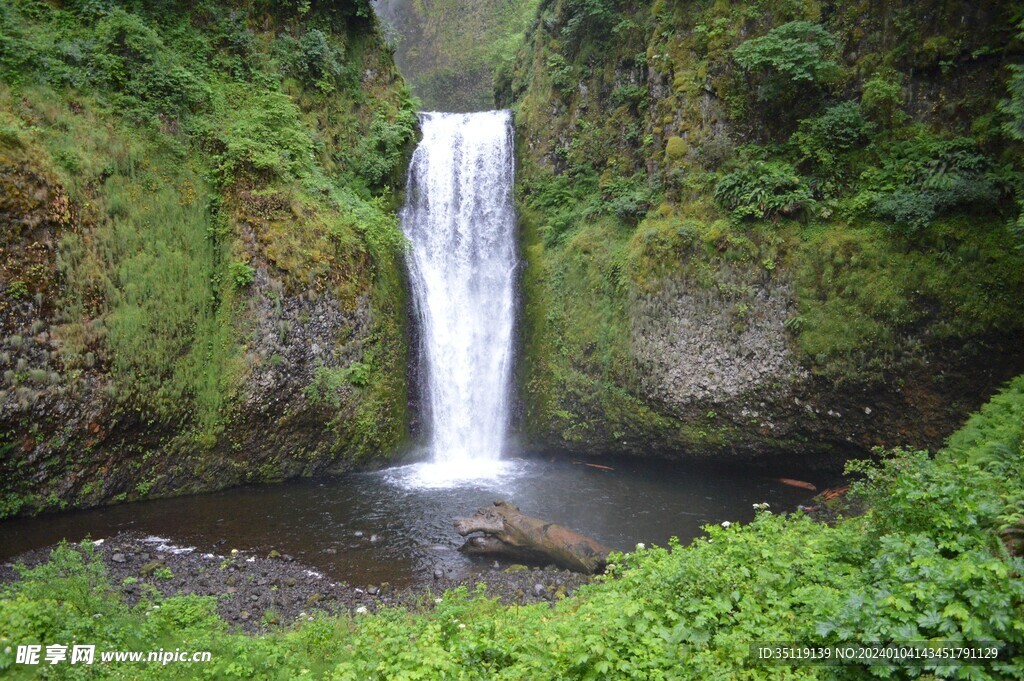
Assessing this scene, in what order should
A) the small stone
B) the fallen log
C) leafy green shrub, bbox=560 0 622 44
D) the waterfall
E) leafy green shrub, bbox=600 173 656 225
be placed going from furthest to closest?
leafy green shrub, bbox=560 0 622 44
the waterfall
leafy green shrub, bbox=600 173 656 225
the fallen log
the small stone

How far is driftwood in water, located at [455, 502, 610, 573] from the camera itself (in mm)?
8291

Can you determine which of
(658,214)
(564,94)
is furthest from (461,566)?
(564,94)

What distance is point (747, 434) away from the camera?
11039mm

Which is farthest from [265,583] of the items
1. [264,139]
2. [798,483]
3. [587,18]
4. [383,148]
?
[587,18]

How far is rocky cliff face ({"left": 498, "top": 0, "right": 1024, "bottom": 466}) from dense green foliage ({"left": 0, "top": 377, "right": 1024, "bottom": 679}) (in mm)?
4133

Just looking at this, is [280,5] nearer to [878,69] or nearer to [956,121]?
[878,69]

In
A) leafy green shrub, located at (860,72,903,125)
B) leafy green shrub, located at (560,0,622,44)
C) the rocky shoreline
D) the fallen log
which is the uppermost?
leafy green shrub, located at (560,0,622,44)

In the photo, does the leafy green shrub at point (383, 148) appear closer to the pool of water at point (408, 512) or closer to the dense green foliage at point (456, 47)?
the pool of water at point (408, 512)

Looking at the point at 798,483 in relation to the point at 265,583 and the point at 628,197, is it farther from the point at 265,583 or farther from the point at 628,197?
the point at 265,583

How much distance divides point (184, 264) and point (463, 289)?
6084mm

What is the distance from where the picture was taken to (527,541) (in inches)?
339

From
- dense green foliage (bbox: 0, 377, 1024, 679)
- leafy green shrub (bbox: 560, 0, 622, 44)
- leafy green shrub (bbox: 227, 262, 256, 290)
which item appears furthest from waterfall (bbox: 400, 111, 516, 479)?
dense green foliage (bbox: 0, 377, 1024, 679)

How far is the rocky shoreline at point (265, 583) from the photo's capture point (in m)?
7.07

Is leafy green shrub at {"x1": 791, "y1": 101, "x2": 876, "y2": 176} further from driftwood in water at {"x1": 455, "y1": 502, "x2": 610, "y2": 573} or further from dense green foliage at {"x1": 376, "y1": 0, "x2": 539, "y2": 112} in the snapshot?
dense green foliage at {"x1": 376, "y1": 0, "x2": 539, "y2": 112}
